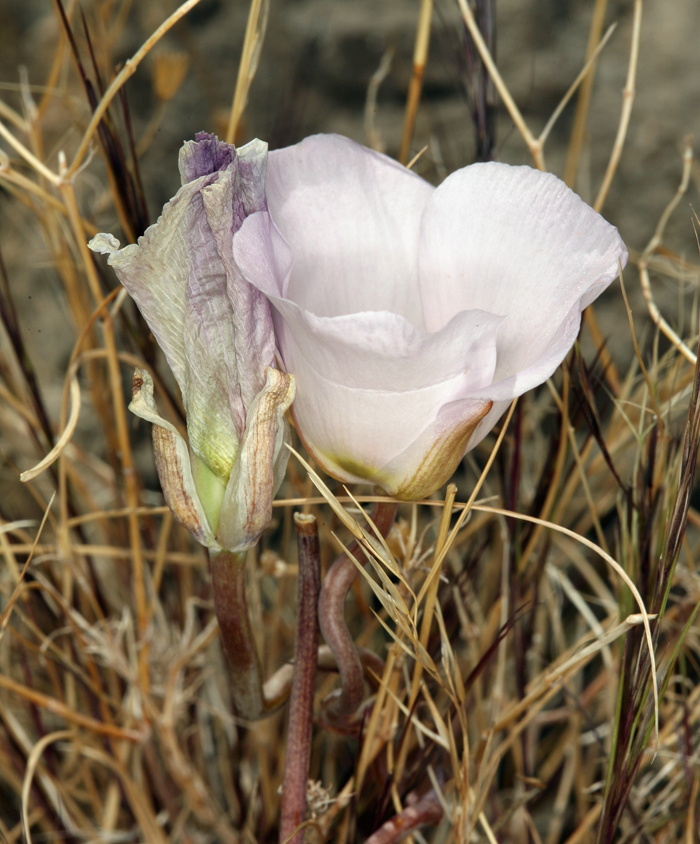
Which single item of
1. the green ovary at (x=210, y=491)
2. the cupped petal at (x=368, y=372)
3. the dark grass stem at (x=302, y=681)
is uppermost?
the cupped petal at (x=368, y=372)

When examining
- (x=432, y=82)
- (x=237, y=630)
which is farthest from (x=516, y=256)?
(x=432, y=82)

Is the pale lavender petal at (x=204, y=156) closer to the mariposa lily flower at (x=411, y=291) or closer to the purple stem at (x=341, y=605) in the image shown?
the mariposa lily flower at (x=411, y=291)

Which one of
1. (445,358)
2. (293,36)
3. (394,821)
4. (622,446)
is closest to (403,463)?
(445,358)

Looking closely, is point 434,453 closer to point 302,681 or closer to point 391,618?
point 302,681

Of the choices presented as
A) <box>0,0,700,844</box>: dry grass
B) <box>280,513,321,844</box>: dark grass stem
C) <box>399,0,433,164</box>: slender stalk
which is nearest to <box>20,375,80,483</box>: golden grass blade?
<box>0,0,700,844</box>: dry grass

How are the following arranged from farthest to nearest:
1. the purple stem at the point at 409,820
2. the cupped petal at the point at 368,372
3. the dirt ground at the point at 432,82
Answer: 1. the dirt ground at the point at 432,82
2. the purple stem at the point at 409,820
3. the cupped petal at the point at 368,372

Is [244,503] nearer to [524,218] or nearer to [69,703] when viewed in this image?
[524,218]

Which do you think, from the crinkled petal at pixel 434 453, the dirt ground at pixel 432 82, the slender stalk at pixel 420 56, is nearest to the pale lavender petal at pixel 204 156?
the crinkled petal at pixel 434 453
